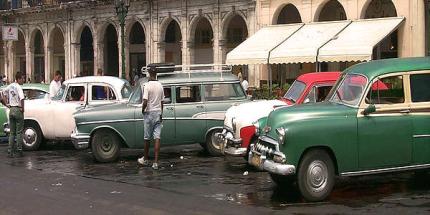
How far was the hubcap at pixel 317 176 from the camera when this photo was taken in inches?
345

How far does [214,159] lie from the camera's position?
1378 cm

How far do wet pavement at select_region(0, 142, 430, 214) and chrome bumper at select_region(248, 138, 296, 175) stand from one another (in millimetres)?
448

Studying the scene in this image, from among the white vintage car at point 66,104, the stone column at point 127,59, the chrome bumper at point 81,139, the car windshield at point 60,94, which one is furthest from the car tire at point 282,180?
the stone column at point 127,59

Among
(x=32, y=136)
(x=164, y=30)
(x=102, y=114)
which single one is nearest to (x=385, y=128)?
(x=102, y=114)

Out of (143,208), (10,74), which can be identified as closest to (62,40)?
(10,74)

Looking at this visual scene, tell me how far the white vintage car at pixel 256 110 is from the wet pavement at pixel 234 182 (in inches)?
20.0

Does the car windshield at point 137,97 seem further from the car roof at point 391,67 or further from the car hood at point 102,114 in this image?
the car roof at point 391,67

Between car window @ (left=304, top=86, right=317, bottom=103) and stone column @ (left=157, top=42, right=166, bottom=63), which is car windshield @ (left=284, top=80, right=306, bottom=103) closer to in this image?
car window @ (left=304, top=86, right=317, bottom=103)

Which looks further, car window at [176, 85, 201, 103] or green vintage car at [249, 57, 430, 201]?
car window at [176, 85, 201, 103]

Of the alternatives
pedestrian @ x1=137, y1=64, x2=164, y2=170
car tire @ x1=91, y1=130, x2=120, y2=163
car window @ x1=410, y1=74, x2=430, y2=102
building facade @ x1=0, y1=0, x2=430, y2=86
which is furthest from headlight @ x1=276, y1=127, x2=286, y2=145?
building facade @ x1=0, y1=0, x2=430, y2=86

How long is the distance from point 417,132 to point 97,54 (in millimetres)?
31414

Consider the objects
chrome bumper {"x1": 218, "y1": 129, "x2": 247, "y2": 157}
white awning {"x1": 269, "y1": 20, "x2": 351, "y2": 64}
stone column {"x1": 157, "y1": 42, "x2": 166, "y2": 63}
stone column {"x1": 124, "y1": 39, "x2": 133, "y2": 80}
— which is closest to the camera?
chrome bumper {"x1": 218, "y1": 129, "x2": 247, "y2": 157}

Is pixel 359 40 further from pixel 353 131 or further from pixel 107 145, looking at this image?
pixel 353 131

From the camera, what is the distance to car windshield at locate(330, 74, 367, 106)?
909 centimetres
